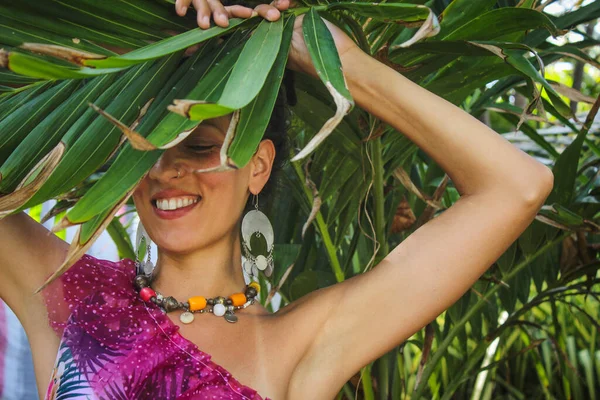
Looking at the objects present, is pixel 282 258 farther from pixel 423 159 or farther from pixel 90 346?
pixel 90 346

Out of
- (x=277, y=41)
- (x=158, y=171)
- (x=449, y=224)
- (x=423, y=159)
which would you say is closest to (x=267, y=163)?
(x=158, y=171)

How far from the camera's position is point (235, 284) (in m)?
1.21

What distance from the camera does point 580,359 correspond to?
2.40 meters

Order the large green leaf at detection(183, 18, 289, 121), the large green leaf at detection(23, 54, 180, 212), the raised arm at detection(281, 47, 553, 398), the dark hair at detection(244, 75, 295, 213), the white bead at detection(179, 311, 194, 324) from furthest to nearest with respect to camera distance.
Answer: the dark hair at detection(244, 75, 295, 213) → the white bead at detection(179, 311, 194, 324) → the raised arm at detection(281, 47, 553, 398) → the large green leaf at detection(23, 54, 180, 212) → the large green leaf at detection(183, 18, 289, 121)

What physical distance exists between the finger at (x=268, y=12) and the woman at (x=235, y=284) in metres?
0.09

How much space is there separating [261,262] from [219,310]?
0.39ft

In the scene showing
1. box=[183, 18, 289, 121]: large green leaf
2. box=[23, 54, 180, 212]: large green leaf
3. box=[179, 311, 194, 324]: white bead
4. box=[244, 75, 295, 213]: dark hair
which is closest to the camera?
box=[183, 18, 289, 121]: large green leaf

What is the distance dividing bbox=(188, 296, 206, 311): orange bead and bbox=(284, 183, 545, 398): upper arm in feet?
0.43

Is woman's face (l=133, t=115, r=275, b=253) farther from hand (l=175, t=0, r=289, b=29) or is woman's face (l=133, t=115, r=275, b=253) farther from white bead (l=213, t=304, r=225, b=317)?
hand (l=175, t=0, r=289, b=29)

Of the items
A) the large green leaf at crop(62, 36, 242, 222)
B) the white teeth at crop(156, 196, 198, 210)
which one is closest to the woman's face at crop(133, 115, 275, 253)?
the white teeth at crop(156, 196, 198, 210)

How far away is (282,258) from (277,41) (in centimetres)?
82

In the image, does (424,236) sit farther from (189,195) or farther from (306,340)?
(189,195)

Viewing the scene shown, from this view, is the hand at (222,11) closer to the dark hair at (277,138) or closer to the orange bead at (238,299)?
the dark hair at (277,138)

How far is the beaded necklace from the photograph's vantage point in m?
1.14
